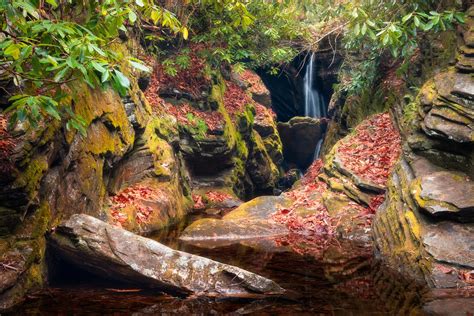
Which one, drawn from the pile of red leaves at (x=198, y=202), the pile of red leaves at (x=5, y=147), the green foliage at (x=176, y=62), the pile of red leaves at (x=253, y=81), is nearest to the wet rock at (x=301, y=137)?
the pile of red leaves at (x=253, y=81)

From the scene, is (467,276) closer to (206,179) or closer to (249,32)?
(206,179)

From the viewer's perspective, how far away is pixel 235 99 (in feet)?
58.4

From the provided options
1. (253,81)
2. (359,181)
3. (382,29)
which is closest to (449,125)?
(382,29)

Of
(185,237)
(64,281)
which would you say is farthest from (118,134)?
(64,281)

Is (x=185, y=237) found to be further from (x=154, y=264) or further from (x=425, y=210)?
(x=425, y=210)

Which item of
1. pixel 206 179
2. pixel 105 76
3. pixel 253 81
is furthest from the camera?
pixel 253 81

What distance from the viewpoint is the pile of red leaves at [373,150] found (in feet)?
34.1

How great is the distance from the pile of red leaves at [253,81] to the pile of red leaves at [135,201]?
11.2m

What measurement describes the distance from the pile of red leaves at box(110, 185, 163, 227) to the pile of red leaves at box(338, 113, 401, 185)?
516 centimetres

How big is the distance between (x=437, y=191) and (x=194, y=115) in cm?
940

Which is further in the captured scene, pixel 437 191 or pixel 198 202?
pixel 198 202

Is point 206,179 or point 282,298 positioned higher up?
point 206,179

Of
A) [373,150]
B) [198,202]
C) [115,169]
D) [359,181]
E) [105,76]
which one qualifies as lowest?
[198,202]

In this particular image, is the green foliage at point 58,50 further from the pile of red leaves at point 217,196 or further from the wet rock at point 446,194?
the pile of red leaves at point 217,196
